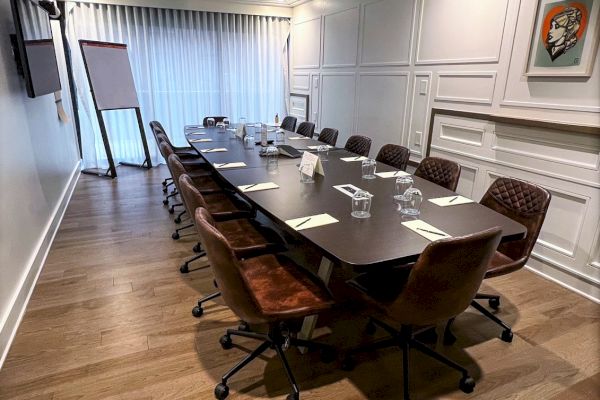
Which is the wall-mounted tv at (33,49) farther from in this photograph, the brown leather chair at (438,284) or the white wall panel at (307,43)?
the white wall panel at (307,43)

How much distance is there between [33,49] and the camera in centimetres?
295

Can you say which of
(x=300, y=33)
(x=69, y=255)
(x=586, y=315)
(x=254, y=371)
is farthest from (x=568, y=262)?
(x=300, y=33)

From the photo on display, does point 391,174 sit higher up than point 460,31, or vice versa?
point 460,31

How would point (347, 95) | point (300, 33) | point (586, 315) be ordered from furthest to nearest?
1. point (300, 33)
2. point (347, 95)
3. point (586, 315)

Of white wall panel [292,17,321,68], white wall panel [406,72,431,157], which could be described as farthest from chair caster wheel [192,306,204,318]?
Answer: white wall panel [292,17,321,68]

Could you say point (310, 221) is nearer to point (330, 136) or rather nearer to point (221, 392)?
point (221, 392)

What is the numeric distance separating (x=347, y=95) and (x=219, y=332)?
3893mm

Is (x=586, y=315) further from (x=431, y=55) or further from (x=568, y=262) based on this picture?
(x=431, y=55)

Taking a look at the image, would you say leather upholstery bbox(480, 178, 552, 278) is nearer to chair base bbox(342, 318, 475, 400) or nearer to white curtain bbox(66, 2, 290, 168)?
chair base bbox(342, 318, 475, 400)

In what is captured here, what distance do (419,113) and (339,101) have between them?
65.8 inches

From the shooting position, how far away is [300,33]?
20.4 feet

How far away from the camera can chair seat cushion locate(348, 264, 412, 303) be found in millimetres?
1626

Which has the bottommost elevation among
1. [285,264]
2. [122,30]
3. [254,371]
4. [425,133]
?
[254,371]

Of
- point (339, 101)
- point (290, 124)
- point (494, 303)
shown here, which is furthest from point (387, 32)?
point (494, 303)
